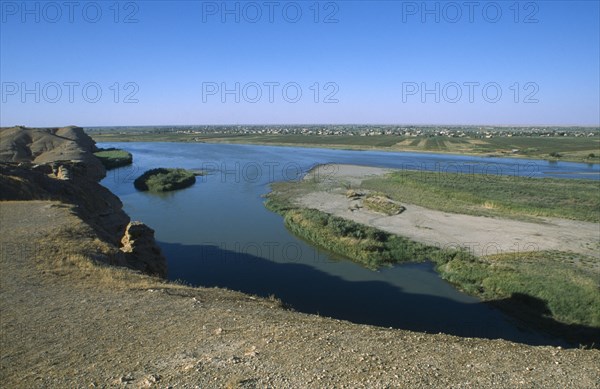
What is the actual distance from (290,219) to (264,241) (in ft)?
15.9

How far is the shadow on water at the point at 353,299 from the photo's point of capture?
51.2 feet

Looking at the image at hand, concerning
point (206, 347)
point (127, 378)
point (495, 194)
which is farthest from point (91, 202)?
point (495, 194)

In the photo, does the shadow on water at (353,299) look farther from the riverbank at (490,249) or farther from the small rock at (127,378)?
the small rock at (127,378)

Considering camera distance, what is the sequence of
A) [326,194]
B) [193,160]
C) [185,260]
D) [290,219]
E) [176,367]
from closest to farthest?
[176,367] → [185,260] → [290,219] → [326,194] → [193,160]

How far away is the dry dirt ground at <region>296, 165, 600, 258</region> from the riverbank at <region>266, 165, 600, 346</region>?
0.05 metres

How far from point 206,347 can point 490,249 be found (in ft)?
65.6

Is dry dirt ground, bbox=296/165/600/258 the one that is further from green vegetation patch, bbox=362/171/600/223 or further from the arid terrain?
the arid terrain

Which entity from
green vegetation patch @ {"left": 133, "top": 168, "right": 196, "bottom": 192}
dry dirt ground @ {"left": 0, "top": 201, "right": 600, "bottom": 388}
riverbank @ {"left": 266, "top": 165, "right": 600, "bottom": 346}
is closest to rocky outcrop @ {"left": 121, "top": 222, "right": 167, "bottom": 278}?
dry dirt ground @ {"left": 0, "top": 201, "right": 600, "bottom": 388}

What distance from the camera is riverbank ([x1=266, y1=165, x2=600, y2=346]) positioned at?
16.6 metres

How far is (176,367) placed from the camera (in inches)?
280

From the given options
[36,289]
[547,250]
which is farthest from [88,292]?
[547,250]

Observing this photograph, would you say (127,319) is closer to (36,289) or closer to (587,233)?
(36,289)

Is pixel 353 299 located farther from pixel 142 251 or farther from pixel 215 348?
pixel 215 348

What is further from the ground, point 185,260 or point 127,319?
point 127,319
